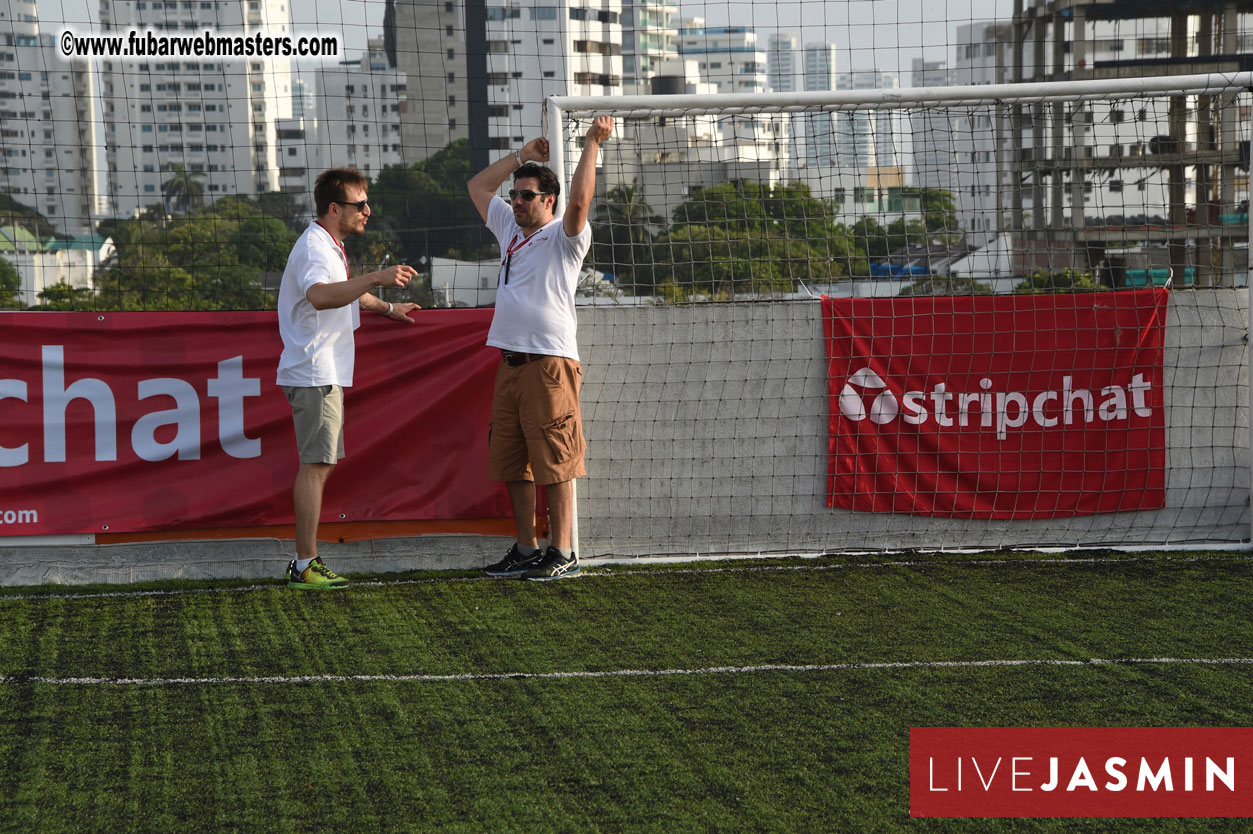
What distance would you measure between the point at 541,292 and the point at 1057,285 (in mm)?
5014

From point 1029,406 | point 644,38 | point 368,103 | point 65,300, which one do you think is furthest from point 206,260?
point 644,38

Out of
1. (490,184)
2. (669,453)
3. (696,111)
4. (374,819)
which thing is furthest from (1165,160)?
(374,819)

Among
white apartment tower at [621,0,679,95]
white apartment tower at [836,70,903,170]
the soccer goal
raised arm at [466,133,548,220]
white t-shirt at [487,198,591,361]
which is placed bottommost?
the soccer goal

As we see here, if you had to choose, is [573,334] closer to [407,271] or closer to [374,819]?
[407,271]

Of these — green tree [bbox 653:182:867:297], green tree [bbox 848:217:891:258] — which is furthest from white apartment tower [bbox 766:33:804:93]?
green tree [bbox 848:217:891:258]

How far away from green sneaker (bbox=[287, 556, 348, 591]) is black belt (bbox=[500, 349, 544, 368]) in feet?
4.15

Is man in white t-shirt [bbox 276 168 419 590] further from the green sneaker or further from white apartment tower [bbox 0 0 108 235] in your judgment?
white apartment tower [bbox 0 0 108 235]

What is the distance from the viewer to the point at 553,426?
5250mm

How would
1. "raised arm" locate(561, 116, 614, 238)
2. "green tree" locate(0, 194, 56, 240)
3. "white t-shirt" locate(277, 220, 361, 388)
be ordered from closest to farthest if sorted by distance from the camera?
"raised arm" locate(561, 116, 614, 238)
"white t-shirt" locate(277, 220, 361, 388)
"green tree" locate(0, 194, 56, 240)

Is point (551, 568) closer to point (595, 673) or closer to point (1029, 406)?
point (595, 673)

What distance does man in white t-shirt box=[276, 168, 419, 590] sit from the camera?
5.11m

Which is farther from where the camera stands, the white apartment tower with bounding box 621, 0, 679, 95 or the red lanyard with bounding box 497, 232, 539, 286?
the white apartment tower with bounding box 621, 0, 679, 95

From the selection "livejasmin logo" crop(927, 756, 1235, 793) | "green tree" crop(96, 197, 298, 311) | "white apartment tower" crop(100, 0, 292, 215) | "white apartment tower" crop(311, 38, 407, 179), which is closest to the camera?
"livejasmin logo" crop(927, 756, 1235, 793)

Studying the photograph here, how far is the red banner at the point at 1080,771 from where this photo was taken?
2.65 meters
